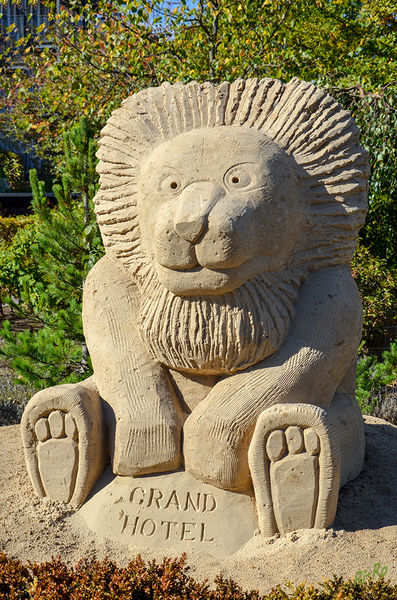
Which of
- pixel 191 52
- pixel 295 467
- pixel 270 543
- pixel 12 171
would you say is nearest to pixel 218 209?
pixel 295 467

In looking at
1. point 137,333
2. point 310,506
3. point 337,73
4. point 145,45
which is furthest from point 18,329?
point 310,506

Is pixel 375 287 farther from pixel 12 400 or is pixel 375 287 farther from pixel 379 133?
pixel 12 400

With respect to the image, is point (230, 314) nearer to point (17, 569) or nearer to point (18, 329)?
point (17, 569)

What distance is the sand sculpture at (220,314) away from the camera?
2988mm

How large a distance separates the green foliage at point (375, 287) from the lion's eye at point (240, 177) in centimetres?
404

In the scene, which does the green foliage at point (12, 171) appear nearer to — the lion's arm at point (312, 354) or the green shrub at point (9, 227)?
the green shrub at point (9, 227)

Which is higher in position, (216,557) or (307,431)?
(307,431)

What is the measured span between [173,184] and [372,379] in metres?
3.34

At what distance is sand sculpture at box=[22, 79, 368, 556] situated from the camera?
2.99 metres

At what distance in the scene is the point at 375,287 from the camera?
716 cm

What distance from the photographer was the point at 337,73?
7.50 m

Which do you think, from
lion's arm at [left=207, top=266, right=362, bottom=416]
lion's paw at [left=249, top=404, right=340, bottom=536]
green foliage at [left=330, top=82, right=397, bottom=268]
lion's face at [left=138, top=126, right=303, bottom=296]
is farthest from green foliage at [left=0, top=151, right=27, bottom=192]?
lion's paw at [left=249, top=404, right=340, bottom=536]

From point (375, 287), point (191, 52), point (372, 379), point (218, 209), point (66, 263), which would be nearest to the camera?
point (218, 209)

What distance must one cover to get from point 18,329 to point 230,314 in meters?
Answer: 7.39
